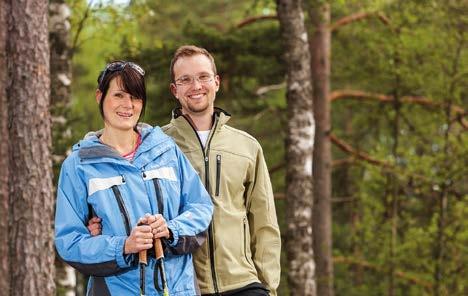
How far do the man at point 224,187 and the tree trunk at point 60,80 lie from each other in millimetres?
5732

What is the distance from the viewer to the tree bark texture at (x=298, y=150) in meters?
11.3

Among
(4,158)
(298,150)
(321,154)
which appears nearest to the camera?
(4,158)

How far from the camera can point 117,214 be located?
157 inches

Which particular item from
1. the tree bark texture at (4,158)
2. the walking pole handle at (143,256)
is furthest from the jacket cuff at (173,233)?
the tree bark texture at (4,158)

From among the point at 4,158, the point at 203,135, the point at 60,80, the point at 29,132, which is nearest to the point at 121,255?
the point at 203,135

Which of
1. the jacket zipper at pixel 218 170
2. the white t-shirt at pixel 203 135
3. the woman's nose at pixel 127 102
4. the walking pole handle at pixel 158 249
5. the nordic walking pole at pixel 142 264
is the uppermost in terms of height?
the woman's nose at pixel 127 102

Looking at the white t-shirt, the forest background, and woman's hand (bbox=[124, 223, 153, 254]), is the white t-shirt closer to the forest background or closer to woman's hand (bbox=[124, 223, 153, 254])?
woman's hand (bbox=[124, 223, 153, 254])

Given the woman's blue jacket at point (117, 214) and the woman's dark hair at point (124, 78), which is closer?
the woman's blue jacket at point (117, 214)

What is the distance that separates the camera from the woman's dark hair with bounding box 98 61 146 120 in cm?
416

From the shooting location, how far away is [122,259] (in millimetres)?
3906

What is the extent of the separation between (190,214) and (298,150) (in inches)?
292

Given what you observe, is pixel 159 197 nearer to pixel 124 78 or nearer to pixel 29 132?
pixel 124 78

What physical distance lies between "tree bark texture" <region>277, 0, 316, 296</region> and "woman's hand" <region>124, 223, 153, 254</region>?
766 centimetres

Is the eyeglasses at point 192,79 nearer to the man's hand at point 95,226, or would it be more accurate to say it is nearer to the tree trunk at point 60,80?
the man's hand at point 95,226
